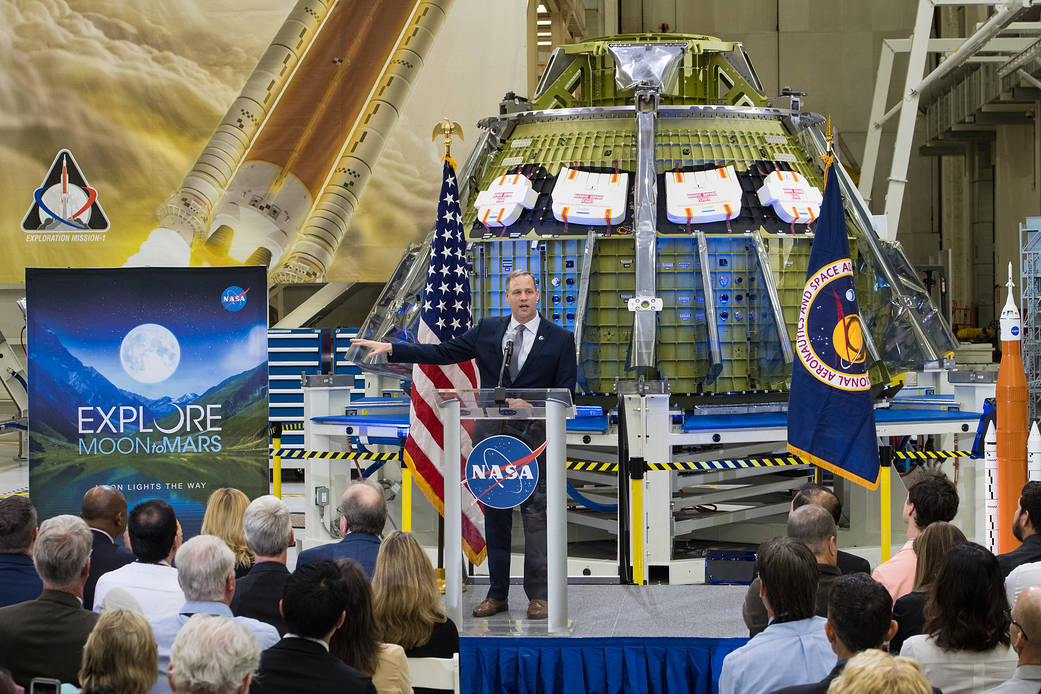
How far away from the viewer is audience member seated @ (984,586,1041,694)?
3.84m

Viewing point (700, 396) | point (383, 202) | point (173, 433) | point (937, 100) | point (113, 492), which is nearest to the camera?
point (113, 492)

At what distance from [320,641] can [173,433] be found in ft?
14.0

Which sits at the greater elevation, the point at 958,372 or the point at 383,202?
the point at 383,202

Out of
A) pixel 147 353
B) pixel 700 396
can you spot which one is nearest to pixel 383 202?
pixel 700 396

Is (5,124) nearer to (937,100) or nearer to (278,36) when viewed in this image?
(278,36)

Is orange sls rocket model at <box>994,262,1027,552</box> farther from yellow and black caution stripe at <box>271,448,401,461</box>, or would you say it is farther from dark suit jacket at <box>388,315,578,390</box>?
yellow and black caution stripe at <box>271,448,401,461</box>

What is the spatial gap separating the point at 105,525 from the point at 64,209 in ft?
45.0

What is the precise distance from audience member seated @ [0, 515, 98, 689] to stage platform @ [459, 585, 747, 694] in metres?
2.22

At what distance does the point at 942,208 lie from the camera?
1122 inches

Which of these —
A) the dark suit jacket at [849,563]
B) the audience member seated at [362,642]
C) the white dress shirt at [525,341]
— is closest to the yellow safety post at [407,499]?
the white dress shirt at [525,341]

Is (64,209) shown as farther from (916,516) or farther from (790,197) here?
(916,516)

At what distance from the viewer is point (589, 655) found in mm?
6277

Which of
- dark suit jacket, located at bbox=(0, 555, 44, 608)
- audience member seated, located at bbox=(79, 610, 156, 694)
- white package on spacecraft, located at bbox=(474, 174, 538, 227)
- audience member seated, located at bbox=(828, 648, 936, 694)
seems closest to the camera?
audience member seated, located at bbox=(828, 648, 936, 694)

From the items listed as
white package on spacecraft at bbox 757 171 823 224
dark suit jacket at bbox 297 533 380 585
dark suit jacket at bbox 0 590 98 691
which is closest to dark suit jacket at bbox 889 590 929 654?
dark suit jacket at bbox 297 533 380 585
